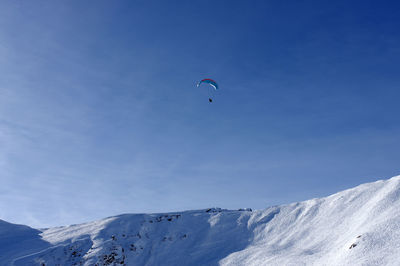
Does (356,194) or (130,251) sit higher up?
(356,194)

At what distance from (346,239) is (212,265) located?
15.7 metres

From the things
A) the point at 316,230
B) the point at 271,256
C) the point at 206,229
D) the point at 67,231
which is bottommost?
the point at 271,256

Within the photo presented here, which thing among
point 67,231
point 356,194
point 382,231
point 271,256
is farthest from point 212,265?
point 67,231

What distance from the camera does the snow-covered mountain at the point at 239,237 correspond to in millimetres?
34094

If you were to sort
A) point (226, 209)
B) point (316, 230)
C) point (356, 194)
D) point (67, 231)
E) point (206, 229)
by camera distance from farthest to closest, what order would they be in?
point (226, 209), point (67, 231), point (206, 229), point (356, 194), point (316, 230)

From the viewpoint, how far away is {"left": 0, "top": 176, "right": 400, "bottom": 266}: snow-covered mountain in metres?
34.1

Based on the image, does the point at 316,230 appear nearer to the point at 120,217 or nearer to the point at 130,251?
the point at 130,251

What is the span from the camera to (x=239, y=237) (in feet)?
155

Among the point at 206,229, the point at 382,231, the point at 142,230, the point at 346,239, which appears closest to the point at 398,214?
the point at 382,231

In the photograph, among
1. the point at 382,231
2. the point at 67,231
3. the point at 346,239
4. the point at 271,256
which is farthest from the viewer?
the point at 67,231

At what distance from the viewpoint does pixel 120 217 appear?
5878 centimetres

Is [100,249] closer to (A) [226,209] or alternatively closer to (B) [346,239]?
(A) [226,209]

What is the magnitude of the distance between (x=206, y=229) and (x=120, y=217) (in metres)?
17.0

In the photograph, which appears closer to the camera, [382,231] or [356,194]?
[382,231]
